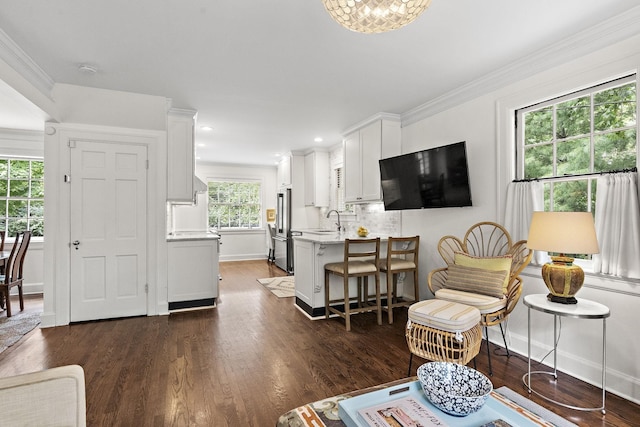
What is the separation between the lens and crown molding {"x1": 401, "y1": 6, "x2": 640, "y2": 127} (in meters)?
2.23

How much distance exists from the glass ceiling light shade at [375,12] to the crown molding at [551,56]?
1804 mm

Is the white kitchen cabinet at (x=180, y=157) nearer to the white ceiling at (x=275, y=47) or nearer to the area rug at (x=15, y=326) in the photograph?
the white ceiling at (x=275, y=47)

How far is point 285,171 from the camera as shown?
301 inches

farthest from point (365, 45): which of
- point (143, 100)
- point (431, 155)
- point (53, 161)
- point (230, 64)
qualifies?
point (53, 161)

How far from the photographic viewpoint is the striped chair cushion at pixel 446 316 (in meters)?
2.22

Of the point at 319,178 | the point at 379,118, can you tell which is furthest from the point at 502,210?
the point at 319,178

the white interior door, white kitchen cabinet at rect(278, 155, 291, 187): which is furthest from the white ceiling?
white kitchen cabinet at rect(278, 155, 291, 187)

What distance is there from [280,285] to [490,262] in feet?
12.0

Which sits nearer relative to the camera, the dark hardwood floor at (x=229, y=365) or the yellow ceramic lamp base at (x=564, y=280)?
the dark hardwood floor at (x=229, y=365)

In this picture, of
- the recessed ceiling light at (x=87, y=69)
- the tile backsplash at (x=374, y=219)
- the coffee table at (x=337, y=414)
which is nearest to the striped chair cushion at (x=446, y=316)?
the coffee table at (x=337, y=414)

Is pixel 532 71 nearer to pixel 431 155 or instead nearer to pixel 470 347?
pixel 431 155

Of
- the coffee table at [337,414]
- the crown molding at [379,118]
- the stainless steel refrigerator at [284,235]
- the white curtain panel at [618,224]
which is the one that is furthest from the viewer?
the stainless steel refrigerator at [284,235]

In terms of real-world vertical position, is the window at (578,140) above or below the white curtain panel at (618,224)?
above

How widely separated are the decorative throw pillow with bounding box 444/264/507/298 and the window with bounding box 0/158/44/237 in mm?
6247
